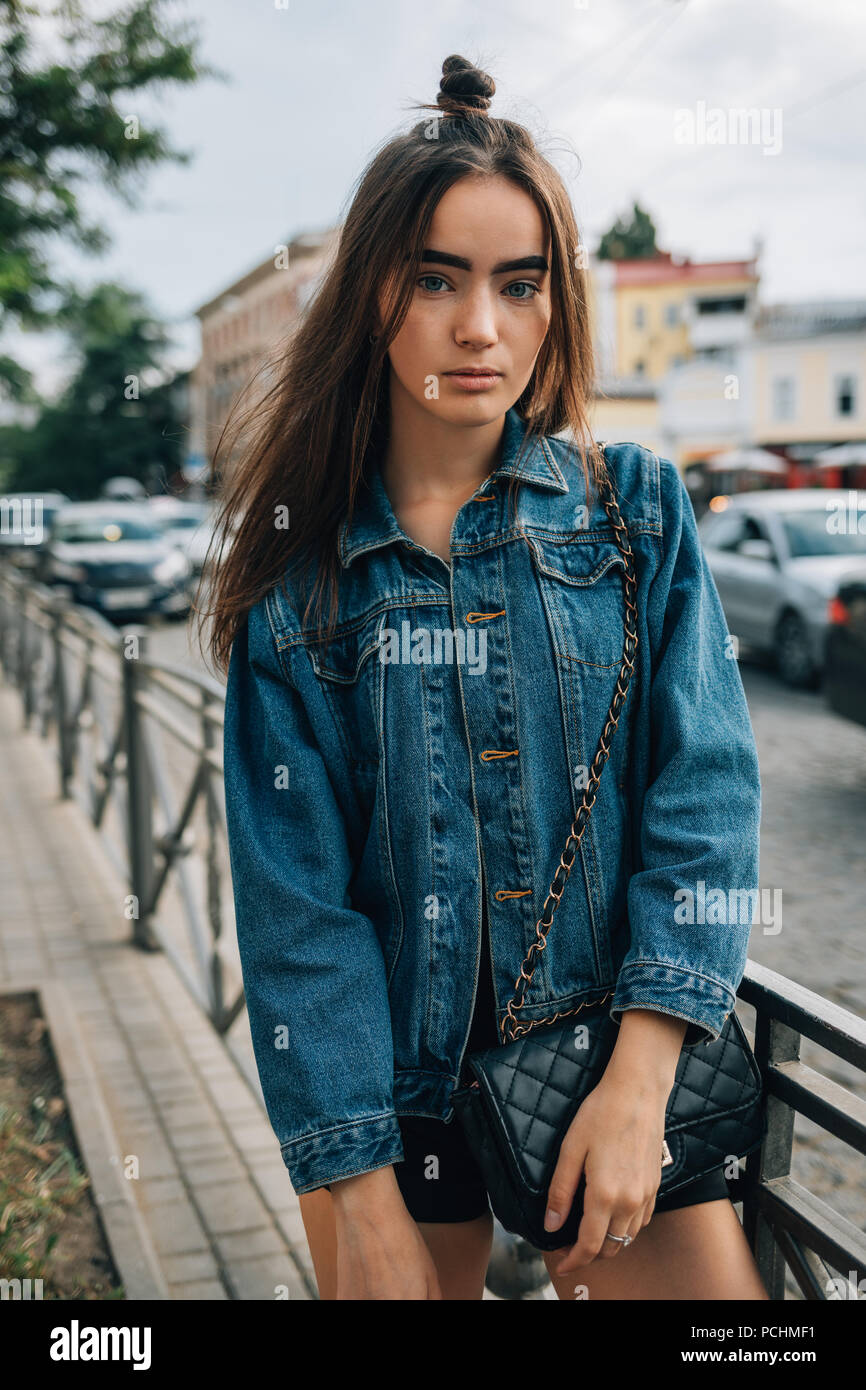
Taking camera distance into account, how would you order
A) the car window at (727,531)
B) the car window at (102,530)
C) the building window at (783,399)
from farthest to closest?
1. the building window at (783,399)
2. the car window at (102,530)
3. the car window at (727,531)

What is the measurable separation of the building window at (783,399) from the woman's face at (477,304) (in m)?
43.3

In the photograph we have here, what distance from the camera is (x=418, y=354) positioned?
148 cm

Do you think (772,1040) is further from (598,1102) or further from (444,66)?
(444,66)

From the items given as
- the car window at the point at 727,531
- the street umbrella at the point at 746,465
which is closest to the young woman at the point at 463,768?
the car window at the point at 727,531

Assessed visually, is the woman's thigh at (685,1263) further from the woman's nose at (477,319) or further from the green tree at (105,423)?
the green tree at (105,423)

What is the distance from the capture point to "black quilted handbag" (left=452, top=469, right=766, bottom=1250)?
1341 millimetres

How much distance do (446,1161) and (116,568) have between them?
633 inches

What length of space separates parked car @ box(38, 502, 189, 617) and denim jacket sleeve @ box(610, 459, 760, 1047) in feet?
50.7

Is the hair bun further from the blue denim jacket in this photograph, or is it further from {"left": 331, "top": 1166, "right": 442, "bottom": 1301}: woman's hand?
{"left": 331, "top": 1166, "right": 442, "bottom": 1301}: woman's hand

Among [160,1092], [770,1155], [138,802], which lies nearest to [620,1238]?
[770,1155]

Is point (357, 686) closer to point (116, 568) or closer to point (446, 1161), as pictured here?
point (446, 1161)

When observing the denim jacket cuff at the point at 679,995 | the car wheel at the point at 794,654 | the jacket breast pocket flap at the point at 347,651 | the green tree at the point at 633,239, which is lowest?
the denim jacket cuff at the point at 679,995

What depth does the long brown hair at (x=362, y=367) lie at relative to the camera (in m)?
1.44

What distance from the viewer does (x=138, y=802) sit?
16.6 feet
